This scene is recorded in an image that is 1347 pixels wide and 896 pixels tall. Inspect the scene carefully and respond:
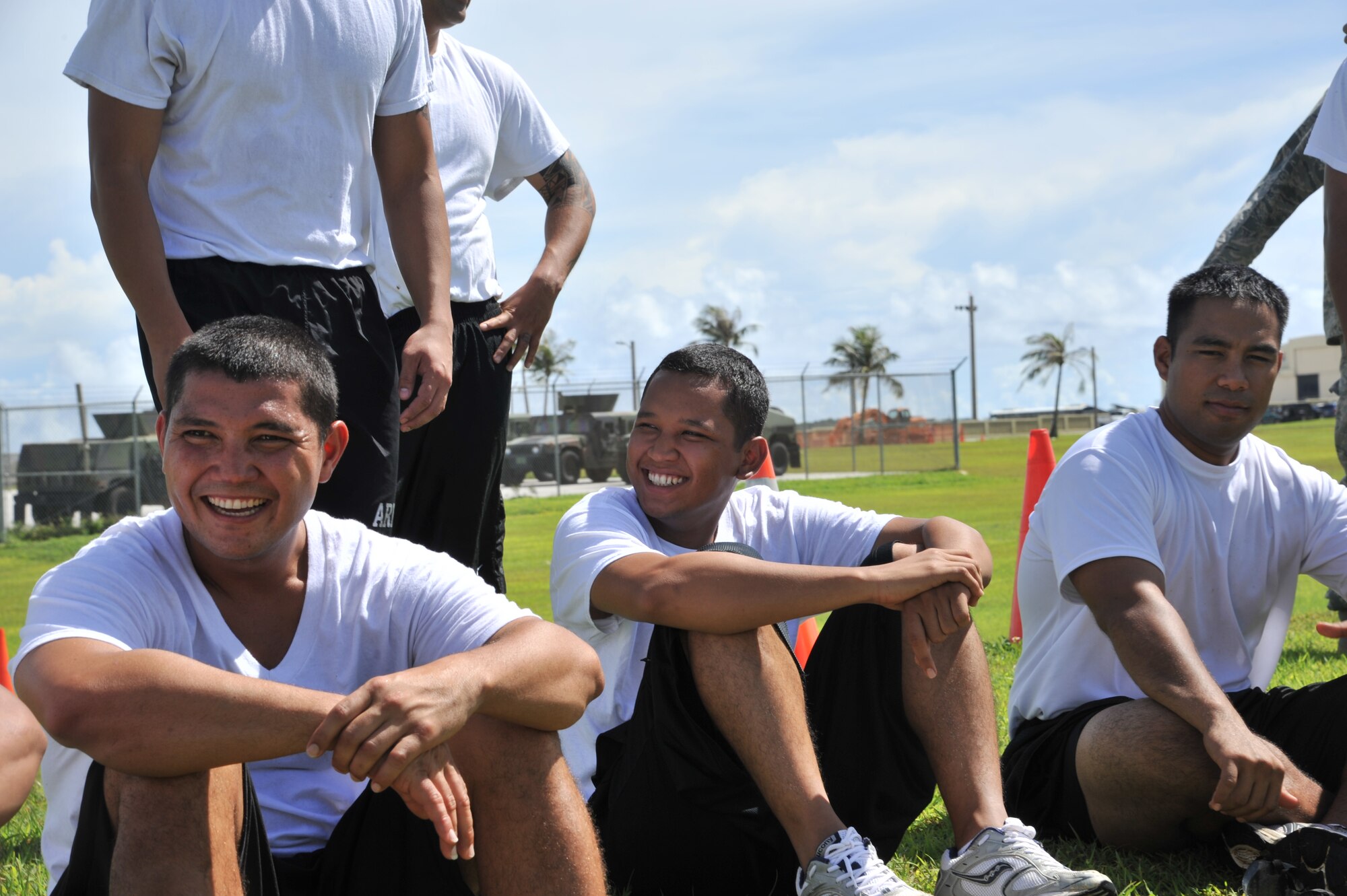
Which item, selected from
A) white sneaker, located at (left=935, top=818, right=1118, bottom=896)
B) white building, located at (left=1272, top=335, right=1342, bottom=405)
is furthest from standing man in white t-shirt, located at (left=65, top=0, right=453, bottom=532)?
white building, located at (left=1272, top=335, right=1342, bottom=405)

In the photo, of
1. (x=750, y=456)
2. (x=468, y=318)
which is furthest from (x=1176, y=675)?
(x=468, y=318)

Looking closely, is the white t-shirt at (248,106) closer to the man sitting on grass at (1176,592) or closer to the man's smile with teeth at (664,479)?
the man's smile with teeth at (664,479)

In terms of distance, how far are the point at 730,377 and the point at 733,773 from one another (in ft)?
4.11

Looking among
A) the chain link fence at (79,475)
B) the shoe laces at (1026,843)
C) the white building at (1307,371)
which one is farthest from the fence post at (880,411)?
the white building at (1307,371)

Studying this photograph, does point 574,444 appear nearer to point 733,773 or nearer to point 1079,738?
point 1079,738

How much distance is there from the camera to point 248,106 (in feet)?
10.7

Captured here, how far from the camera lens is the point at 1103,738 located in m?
3.25

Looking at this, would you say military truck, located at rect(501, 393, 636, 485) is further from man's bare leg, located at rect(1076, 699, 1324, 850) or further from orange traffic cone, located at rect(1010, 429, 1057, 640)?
man's bare leg, located at rect(1076, 699, 1324, 850)

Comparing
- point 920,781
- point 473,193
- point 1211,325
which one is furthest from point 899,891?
point 473,193

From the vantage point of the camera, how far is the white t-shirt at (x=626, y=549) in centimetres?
324

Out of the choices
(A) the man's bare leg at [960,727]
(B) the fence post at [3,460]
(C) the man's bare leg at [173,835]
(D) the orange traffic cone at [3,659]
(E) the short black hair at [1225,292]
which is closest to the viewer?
(C) the man's bare leg at [173,835]

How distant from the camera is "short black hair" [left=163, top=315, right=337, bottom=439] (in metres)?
2.61

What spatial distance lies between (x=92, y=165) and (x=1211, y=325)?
10.2 ft

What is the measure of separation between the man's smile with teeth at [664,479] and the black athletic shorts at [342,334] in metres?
0.72
